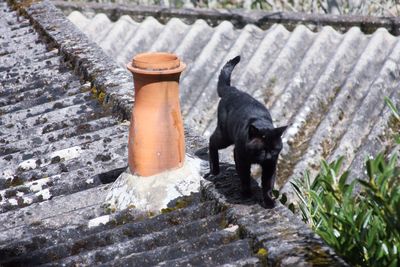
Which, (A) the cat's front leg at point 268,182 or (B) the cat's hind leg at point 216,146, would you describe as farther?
Answer: (B) the cat's hind leg at point 216,146

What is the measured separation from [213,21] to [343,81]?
1.95 meters

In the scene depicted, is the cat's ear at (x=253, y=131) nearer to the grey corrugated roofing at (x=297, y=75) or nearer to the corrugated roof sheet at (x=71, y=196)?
the corrugated roof sheet at (x=71, y=196)

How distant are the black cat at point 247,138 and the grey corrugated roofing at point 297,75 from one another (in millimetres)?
1825

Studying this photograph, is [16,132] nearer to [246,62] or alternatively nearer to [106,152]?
[106,152]

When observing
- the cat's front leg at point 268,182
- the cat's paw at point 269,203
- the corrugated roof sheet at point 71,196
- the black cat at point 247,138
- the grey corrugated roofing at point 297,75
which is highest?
the black cat at point 247,138

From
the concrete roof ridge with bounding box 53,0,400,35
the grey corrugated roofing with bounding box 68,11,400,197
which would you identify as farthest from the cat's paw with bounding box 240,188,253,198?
the concrete roof ridge with bounding box 53,0,400,35

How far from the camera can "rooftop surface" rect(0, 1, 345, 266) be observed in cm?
372

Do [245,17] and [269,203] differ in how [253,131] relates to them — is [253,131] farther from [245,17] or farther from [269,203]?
[245,17]

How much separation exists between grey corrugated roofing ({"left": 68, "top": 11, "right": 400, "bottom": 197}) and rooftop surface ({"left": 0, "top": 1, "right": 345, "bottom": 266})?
3.35 ft

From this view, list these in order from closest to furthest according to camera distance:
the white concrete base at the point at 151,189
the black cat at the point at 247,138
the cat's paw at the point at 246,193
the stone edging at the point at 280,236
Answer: the stone edging at the point at 280,236 → the black cat at the point at 247,138 → the cat's paw at the point at 246,193 → the white concrete base at the point at 151,189

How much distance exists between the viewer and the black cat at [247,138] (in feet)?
12.6

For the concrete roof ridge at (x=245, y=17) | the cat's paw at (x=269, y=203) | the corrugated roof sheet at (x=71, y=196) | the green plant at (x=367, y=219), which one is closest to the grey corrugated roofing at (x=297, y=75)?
the concrete roof ridge at (x=245, y=17)

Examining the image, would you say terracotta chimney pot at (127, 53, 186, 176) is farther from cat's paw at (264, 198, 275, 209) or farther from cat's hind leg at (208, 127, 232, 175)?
cat's paw at (264, 198, 275, 209)

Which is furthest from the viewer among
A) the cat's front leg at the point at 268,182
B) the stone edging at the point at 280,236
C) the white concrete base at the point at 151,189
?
the white concrete base at the point at 151,189
